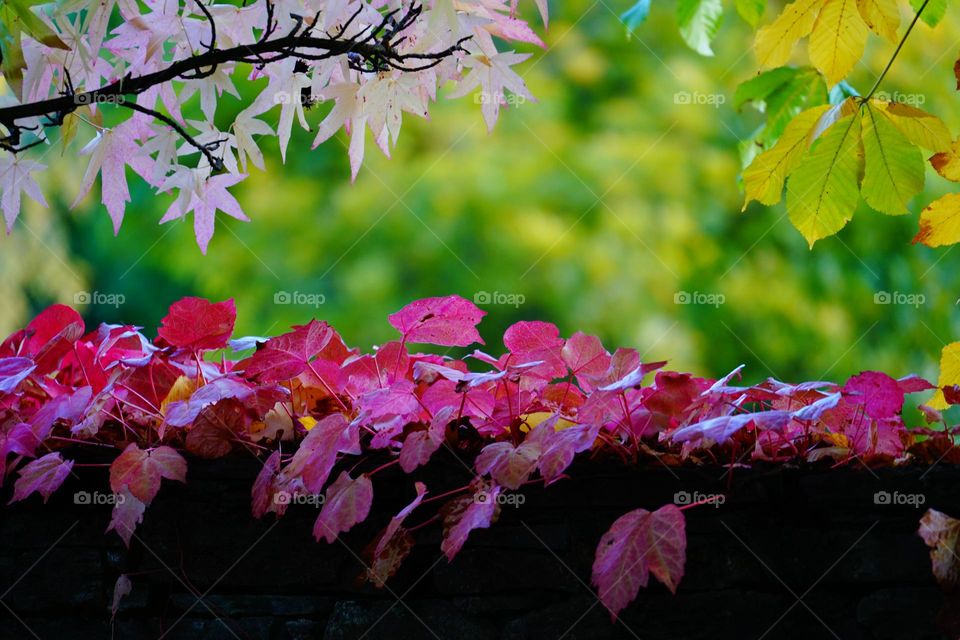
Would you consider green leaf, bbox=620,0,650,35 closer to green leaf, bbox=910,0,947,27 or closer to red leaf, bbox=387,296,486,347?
green leaf, bbox=910,0,947,27

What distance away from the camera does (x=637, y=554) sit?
72 cm

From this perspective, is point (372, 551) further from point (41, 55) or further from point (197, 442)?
point (41, 55)

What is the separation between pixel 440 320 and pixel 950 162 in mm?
528

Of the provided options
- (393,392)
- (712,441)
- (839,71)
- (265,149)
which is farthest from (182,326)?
(265,149)

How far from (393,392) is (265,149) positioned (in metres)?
2.90

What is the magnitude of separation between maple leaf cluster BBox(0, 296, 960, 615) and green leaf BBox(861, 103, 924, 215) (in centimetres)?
18

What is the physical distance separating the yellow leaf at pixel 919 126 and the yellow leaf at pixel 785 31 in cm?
16

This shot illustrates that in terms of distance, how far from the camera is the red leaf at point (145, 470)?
80 centimetres

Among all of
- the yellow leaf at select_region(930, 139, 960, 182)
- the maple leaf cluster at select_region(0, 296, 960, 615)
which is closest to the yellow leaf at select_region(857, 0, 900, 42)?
the yellow leaf at select_region(930, 139, 960, 182)
